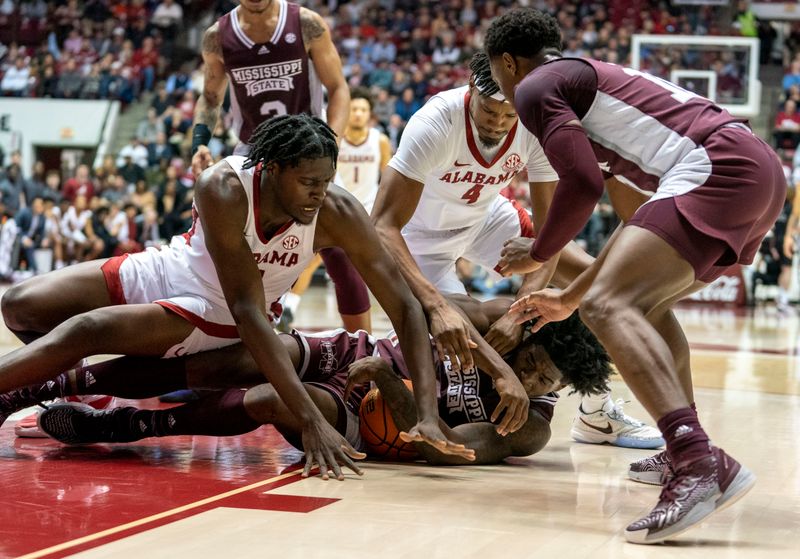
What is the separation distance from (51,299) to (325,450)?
143 cm

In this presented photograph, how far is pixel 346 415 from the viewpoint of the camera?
4.18 metres

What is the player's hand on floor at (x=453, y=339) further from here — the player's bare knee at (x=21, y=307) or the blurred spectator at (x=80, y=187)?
the blurred spectator at (x=80, y=187)

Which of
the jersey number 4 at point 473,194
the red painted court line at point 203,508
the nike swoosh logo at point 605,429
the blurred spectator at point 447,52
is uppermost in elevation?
the blurred spectator at point 447,52

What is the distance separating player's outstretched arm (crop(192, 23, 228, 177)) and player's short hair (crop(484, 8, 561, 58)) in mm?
2686

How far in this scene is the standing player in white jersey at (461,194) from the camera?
465cm

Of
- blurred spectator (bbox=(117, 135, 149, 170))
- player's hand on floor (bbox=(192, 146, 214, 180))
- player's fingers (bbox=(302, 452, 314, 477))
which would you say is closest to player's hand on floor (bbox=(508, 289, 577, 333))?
player's fingers (bbox=(302, 452, 314, 477))

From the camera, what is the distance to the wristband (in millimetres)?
6184

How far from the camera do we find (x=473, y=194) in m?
5.21

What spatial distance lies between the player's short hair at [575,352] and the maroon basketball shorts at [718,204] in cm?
88

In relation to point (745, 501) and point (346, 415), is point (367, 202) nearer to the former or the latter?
point (346, 415)

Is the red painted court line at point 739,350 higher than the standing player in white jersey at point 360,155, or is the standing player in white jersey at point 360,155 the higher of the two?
the standing player in white jersey at point 360,155

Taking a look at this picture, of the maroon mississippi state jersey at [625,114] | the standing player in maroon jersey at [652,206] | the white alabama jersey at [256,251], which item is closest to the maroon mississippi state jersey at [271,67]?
the white alabama jersey at [256,251]

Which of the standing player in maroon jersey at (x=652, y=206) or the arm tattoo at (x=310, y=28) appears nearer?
the standing player in maroon jersey at (x=652, y=206)

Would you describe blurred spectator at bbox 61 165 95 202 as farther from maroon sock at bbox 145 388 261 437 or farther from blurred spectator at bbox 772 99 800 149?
maroon sock at bbox 145 388 261 437
